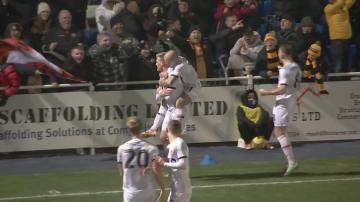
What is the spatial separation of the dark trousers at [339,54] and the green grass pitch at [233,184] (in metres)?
3.86

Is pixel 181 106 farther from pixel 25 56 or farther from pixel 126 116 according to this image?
pixel 25 56

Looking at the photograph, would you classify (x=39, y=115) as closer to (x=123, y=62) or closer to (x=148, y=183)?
(x=123, y=62)

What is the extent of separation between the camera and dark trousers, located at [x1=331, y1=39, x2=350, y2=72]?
21.0 m

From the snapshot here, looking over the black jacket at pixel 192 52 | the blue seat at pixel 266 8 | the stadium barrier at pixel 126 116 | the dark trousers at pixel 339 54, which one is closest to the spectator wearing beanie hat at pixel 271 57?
the stadium barrier at pixel 126 116

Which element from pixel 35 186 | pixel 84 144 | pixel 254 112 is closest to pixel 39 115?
pixel 84 144

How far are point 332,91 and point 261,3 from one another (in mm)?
3988

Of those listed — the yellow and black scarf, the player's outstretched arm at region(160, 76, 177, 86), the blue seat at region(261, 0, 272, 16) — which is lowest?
the player's outstretched arm at region(160, 76, 177, 86)

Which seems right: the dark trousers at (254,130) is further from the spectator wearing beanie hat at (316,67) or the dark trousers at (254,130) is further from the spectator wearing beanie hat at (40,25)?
the spectator wearing beanie hat at (40,25)

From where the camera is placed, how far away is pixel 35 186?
1554cm

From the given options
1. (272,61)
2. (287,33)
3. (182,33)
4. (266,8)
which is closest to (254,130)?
(272,61)

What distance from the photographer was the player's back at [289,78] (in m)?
15.6

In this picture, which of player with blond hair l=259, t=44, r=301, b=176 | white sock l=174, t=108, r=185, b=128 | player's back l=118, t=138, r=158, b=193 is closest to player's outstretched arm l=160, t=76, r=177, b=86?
white sock l=174, t=108, r=185, b=128

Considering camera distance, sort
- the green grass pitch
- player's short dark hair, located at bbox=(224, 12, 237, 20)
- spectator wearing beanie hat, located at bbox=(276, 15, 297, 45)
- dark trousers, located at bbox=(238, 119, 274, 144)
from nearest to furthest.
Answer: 1. the green grass pitch
2. dark trousers, located at bbox=(238, 119, 274, 144)
3. spectator wearing beanie hat, located at bbox=(276, 15, 297, 45)
4. player's short dark hair, located at bbox=(224, 12, 237, 20)

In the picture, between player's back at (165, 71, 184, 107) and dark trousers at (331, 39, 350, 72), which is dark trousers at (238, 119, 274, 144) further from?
player's back at (165, 71, 184, 107)
